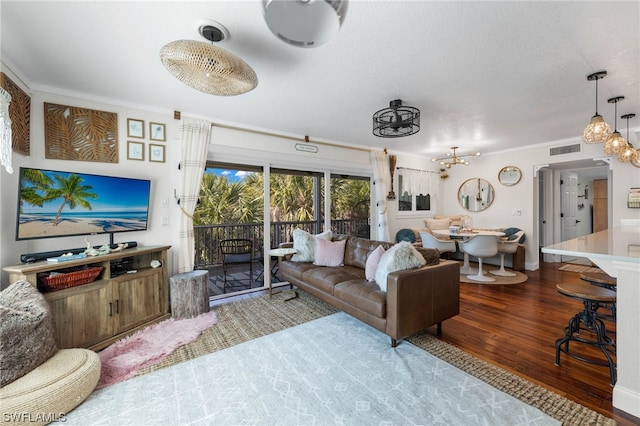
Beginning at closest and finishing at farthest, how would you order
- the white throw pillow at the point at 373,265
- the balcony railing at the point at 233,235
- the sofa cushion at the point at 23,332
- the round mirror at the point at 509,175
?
1. the sofa cushion at the point at 23,332
2. the white throw pillow at the point at 373,265
3. the balcony railing at the point at 233,235
4. the round mirror at the point at 509,175

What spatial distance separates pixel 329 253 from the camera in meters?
3.59

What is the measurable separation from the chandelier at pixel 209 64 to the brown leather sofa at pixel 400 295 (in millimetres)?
1976

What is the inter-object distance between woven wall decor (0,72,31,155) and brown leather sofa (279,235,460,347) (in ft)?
10.0

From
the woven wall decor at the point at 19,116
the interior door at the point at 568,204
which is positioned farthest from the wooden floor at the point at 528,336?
the interior door at the point at 568,204

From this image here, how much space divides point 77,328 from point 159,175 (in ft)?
5.86

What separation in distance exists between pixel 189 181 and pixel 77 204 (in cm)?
111

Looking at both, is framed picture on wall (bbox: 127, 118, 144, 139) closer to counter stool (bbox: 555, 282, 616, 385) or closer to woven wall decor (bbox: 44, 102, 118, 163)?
woven wall decor (bbox: 44, 102, 118, 163)

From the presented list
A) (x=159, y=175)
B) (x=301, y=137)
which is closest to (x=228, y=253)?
(x=159, y=175)

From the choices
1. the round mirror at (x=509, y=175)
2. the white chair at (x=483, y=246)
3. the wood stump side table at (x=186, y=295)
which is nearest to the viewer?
the wood stump side table at (x=186, y=295)

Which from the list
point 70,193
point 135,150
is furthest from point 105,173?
point 70,193

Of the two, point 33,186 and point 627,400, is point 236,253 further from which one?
point 627,400

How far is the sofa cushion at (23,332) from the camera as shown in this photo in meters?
1.52

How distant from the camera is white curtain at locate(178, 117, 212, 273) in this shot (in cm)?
330

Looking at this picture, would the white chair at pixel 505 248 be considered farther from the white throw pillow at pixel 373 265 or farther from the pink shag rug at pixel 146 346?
the pink shag rug at pixel 146 346
